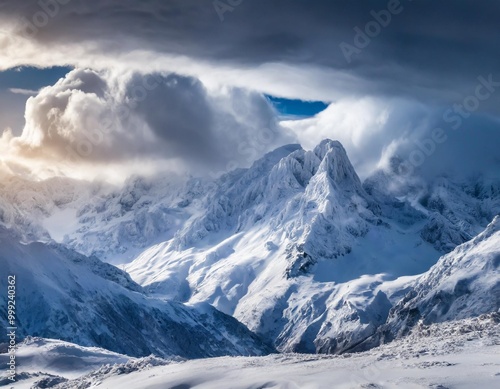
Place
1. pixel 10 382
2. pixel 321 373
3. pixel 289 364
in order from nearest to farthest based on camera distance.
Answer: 1. pixel 321 373
2. pixel 289 364
3. pixel 10 382

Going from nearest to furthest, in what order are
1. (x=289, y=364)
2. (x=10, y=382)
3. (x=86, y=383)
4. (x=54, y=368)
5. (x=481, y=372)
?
(x=481, y=372) < (x=289, y=364) < (x=86, y=383) < (x=10, y=382) < (x=54, y=368)

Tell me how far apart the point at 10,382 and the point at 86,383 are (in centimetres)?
2897

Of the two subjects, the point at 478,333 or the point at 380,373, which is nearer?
the point at 380,373

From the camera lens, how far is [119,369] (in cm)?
15262

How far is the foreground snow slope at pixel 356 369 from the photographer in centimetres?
11894

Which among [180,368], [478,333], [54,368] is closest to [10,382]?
[54,368]

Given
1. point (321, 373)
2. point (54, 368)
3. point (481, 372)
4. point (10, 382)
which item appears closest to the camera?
point (481, 372)

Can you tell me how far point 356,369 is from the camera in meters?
129

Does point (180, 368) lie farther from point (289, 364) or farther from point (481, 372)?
point (481, 372)

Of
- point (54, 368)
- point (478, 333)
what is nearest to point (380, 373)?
point (478, 333)

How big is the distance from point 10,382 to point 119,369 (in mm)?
30887

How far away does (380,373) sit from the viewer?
124m

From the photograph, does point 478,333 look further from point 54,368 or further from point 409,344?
point 54,368

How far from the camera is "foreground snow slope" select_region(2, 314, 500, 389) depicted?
390ft
